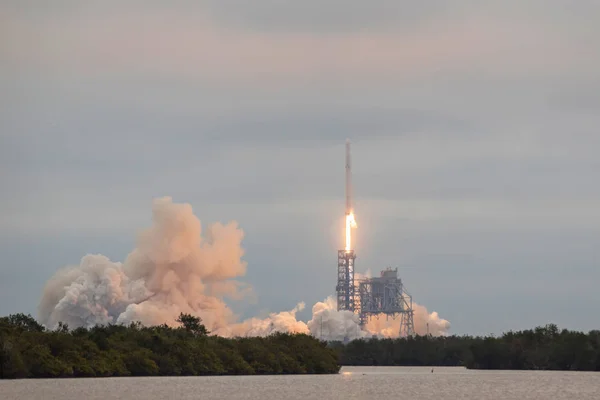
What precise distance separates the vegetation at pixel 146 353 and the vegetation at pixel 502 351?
89.8ft

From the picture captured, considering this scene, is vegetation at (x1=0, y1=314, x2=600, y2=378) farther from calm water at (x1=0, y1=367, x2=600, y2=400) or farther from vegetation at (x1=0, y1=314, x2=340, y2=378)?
calm water at (x1=0, y1=367, x2=600, y2=400)

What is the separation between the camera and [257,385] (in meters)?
108

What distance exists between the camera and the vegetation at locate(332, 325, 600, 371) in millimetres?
149125

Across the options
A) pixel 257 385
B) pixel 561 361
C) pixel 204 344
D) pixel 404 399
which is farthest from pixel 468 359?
pixel 404 399

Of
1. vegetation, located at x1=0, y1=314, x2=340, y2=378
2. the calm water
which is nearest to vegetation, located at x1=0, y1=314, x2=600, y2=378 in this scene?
vegetation, located at x1=0, y1=314, x2=340, y2=378

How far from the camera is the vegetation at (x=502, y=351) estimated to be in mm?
149125

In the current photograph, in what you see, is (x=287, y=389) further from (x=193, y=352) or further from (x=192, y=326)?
(x=192, y=326)

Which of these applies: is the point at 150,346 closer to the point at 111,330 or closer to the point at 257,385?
the point at 111,330

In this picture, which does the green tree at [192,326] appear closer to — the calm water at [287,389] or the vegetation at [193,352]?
the vegetation at [193,352]

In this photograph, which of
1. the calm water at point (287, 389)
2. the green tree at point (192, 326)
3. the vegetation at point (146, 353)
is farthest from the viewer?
the green tree at point (192, 326)

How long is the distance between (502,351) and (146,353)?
204 feet

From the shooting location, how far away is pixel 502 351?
535ft

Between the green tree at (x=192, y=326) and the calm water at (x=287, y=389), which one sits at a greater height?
the green tree at (x=192, y=326)

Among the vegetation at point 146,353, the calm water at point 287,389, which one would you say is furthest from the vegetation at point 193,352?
the calm water at point 287,389
